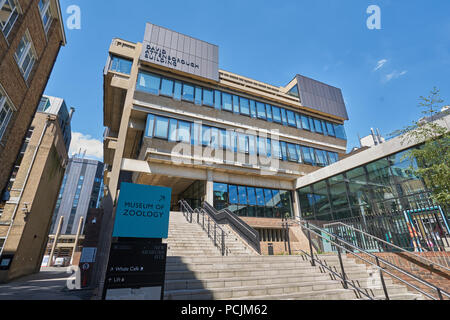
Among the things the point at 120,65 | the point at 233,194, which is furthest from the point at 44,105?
the point at 233,194

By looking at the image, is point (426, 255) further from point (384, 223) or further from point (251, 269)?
point (251, 269)

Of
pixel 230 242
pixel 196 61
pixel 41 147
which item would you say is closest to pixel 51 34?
pixel 196 61

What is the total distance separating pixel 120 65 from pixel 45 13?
887 centimetres

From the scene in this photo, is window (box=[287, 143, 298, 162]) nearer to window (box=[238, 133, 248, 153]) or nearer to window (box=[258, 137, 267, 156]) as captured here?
window (box=[258, 137, 267, 156])

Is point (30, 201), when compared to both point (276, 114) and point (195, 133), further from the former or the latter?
point (276, 114)

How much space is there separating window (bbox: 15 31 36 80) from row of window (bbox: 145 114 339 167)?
7.62 metres

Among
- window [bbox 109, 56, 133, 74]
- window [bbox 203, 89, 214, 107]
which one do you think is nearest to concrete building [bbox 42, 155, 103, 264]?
window [bbox 109, 56, 133, 74]

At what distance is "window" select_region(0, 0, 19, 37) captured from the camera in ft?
28.5

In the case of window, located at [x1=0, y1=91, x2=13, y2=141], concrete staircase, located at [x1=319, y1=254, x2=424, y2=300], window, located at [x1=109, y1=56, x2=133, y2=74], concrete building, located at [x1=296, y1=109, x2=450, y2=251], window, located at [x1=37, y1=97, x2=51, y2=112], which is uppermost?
window, located at [x1=37, y1=97, x2=51, y2=112]

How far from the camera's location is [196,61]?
21.1 m

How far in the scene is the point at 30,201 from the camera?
62.4 ft

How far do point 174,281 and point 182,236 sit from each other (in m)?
5.05

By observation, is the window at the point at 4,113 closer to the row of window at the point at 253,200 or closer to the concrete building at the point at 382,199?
the row of window at the point at 253,200

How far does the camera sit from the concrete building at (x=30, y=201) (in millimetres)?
17453
